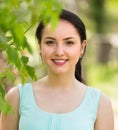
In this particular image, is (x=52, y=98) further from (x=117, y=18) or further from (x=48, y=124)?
(x=117, y=18)

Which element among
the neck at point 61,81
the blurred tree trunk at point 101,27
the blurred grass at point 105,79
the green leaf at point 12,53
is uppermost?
the green leaf at point 12,53

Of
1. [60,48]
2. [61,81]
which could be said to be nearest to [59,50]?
[60,48]

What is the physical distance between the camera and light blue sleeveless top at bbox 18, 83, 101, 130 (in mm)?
3064

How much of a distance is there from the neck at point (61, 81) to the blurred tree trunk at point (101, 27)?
59.6ft

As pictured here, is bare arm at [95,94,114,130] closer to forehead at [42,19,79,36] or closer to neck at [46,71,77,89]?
neck at [46,71,77,89]

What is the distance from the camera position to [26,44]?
2.17 metres

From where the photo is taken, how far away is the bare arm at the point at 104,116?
123 inches

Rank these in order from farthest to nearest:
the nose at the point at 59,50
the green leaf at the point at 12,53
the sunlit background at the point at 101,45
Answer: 1. the sunlit background at the point at 101,45
2. the nose at the point at 59,50
3. the green leaf at the point at 12,53

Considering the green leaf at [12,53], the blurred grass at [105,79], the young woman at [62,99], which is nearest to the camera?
the green leaf at [12,53]

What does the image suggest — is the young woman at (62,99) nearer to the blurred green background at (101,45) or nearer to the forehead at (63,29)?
the forehead at (63,29)

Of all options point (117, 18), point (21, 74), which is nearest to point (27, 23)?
point (21, 74)

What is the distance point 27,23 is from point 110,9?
23034 mm

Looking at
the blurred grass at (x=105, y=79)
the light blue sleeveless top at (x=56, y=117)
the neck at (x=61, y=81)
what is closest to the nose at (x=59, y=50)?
the neck at (x=61, y=81)

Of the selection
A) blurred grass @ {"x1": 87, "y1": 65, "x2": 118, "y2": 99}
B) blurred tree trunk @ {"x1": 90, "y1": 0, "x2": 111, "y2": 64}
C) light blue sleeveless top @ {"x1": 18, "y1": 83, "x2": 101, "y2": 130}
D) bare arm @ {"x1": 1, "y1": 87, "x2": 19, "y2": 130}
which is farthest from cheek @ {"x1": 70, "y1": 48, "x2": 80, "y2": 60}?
blurred tree trunk @ {"x1": 90, "y1": 0, "x2": 111, "y2": 64}
